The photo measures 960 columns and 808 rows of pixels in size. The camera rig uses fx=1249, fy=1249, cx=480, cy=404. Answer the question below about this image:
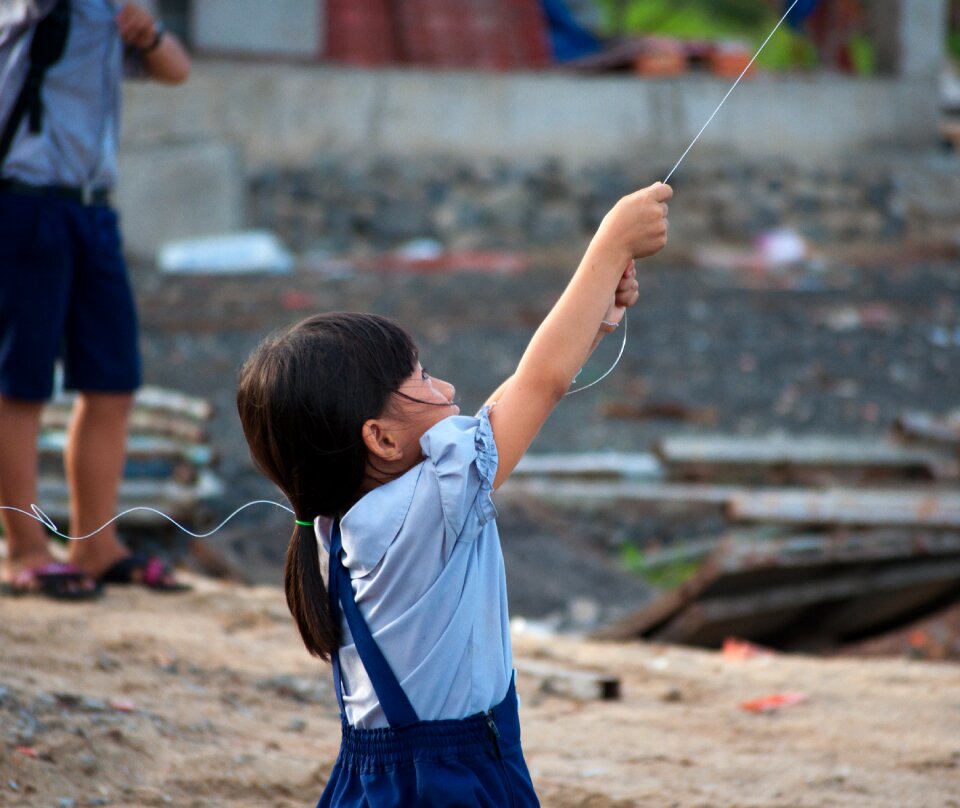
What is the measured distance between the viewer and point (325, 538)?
2.01 m

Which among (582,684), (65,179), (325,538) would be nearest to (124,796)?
(325,538)

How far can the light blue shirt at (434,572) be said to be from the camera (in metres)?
1.90

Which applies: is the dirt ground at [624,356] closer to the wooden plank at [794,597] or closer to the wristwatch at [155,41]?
the wooden plank at [794,597]

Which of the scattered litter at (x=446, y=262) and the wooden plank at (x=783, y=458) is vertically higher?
the wooden plank at (x=783, y=458)

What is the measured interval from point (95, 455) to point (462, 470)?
2.28 metres

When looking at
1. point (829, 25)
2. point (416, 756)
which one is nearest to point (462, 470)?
point (416, 756)

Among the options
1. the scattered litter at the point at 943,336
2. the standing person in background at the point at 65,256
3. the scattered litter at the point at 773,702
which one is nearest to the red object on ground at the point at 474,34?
the scattered litter at the point at 943,336

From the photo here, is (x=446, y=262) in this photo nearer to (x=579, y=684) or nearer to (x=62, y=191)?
(x=62, y=191)

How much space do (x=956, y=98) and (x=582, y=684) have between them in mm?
19770

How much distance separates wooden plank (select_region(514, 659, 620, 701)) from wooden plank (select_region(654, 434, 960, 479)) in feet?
9.53

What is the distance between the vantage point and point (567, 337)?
76.7 inches

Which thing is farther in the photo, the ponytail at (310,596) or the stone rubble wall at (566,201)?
the stone rubble wall at (566,201)

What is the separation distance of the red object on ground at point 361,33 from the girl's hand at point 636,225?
44.0 ft

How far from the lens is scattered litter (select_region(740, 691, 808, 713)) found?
3.41 metres
